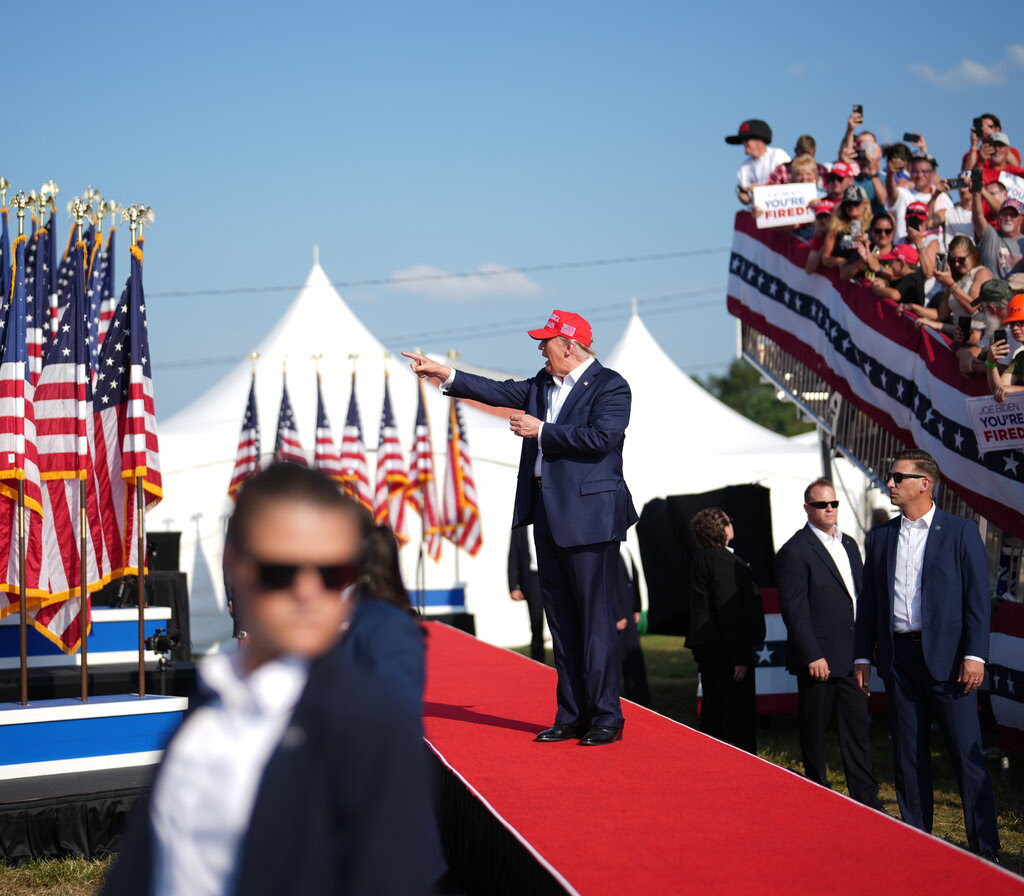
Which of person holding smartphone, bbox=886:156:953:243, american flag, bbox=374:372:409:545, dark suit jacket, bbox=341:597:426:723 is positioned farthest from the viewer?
american flag, bbox=374:372:409:545

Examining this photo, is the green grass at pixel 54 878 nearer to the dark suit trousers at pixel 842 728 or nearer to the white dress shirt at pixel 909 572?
the dark suit trousers at pixel 842 728

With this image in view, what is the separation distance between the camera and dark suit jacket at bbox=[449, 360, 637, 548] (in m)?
4.79

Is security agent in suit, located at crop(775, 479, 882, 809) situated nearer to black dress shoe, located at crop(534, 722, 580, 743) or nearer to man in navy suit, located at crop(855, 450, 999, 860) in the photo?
man in navy suit, located at crop(855, 450, 999, 860)

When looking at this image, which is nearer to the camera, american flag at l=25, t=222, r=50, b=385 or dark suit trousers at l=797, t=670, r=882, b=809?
dark suit trousers at l=797, t=670, r=882, b=809

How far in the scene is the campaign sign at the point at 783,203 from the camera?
432 inches

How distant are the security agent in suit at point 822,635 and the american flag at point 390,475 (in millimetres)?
10823

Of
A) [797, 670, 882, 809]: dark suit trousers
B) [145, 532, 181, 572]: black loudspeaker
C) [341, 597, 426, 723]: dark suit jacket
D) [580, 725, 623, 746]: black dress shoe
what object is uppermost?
[341, 597, 426, 723]: dark suit jacket

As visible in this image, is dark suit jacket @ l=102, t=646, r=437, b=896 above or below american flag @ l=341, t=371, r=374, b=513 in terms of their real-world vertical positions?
above

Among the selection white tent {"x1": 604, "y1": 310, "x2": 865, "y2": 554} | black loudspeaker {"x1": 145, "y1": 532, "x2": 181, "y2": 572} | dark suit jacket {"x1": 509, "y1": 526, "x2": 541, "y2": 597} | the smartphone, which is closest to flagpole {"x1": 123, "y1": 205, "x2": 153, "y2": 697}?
dark suit jacket {"x1": 509, "y1": 526, "x2": 541, "y2": 597}

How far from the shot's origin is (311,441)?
61.0 feet

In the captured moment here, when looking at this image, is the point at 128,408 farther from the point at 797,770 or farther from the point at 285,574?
the point at 285,574

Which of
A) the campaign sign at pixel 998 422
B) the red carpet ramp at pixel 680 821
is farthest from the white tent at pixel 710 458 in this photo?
the red carpet ramp at pixel 680 821

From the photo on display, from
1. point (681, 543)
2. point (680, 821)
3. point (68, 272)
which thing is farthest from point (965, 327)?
point (68, 272)

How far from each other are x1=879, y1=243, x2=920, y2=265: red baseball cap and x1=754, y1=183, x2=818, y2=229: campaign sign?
175 cm
